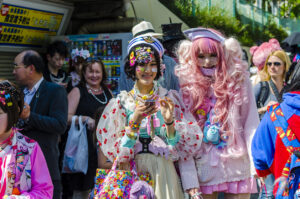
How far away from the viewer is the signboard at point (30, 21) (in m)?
6.48

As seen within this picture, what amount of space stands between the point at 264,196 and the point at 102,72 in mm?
2428

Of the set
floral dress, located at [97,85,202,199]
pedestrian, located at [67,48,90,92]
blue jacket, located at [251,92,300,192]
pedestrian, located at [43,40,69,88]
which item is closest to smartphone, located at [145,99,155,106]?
floral dress, located at [97,85,202,199]

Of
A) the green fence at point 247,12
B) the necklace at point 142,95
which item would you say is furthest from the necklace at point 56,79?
the green fence at point 247,12

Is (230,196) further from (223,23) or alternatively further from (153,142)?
(223,23)

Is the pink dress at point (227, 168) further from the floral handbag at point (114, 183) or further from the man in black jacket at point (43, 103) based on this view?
the man in black jacket at point (43, 103)

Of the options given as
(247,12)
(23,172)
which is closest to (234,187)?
(23,172)

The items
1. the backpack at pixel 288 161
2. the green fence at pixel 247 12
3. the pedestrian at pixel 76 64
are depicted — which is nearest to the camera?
the backpack at pixel 288 161

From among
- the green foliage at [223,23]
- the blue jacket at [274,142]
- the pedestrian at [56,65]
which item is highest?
the green foliage at [223,23]

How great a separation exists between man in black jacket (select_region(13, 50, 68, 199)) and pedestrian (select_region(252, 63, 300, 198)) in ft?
7.06

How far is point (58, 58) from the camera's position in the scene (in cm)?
652

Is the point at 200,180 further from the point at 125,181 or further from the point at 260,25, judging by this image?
the point at 260,25

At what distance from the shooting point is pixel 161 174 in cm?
340

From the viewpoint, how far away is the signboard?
6.48m

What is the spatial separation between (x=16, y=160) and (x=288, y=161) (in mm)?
1629
